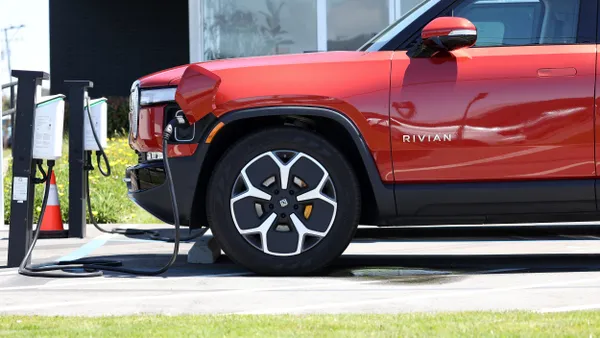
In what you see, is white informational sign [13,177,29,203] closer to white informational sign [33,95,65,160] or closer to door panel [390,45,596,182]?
white informational sign [33,95,65,160]

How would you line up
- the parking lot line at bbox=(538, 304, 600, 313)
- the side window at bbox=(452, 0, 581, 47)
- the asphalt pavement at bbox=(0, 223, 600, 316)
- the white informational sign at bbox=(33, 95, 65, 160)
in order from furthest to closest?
1. the white informational sign at bbox=(33, 95, 65, 160)
2. the side window at bbox=(452, 0, 581, 47)
3. the asphalt pavement at bbox=(0, 223, 600, 316)
4. the parking lot line at bbox=(538, 304, 600, 313)

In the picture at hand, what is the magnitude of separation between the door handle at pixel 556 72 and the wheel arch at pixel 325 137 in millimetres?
1086

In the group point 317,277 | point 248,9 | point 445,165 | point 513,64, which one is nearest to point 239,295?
point 317,277

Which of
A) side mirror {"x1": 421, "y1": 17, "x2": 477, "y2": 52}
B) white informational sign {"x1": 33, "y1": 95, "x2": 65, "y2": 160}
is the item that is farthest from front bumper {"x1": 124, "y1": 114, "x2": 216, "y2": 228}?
side mirror {"x1": 421, "y1": 17, "x2": 477, "y2": 52}

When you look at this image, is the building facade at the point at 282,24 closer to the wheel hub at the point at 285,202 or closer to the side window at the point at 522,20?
the side window at the point at 522,20

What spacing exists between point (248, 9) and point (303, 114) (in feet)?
31.1

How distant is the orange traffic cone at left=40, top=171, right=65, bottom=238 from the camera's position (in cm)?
959

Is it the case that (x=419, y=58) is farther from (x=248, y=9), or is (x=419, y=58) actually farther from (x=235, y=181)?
(x=248, y=9)

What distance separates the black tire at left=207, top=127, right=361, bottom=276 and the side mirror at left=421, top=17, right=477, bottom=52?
0.85 meters

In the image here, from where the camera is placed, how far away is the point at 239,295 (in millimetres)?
5801

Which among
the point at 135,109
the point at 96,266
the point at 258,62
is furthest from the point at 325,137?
the point at 96,266

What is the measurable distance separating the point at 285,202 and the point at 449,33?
53.2 inches

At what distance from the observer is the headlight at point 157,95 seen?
267 inches

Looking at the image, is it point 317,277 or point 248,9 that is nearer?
point 317,277
